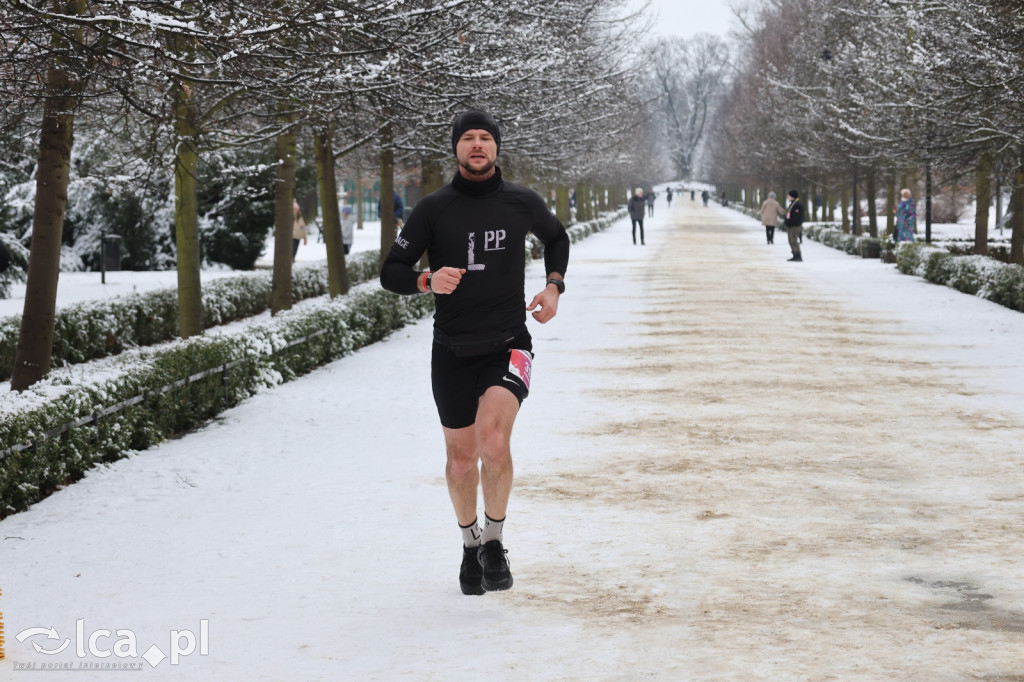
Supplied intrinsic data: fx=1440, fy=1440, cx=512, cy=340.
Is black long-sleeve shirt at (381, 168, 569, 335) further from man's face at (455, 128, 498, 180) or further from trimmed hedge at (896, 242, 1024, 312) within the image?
trimmed hedge at (896, 242, 1024, 312)

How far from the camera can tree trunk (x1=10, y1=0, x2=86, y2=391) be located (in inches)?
421

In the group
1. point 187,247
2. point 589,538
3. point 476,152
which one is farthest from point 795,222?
point 476,152

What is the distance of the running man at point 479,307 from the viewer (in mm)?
5766

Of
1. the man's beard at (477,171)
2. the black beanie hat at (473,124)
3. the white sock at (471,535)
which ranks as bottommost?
the white sock at (471,535)

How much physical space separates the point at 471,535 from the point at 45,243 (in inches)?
237

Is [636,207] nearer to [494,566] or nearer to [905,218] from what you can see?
[905,218]

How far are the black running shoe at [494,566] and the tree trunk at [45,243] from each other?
587 cm

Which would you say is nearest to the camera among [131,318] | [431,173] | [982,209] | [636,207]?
[131,318]

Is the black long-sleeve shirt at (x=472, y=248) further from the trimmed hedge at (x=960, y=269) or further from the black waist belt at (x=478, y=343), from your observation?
the trimmed hedge at (x=960, y=269)

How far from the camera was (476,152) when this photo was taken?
18.8 ft

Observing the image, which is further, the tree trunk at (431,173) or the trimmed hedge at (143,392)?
the tree trunk at (431,173)

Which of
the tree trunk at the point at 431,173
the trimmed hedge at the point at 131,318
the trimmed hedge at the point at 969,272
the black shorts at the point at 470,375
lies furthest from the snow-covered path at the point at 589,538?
the tree trunk at the point at 431,173
